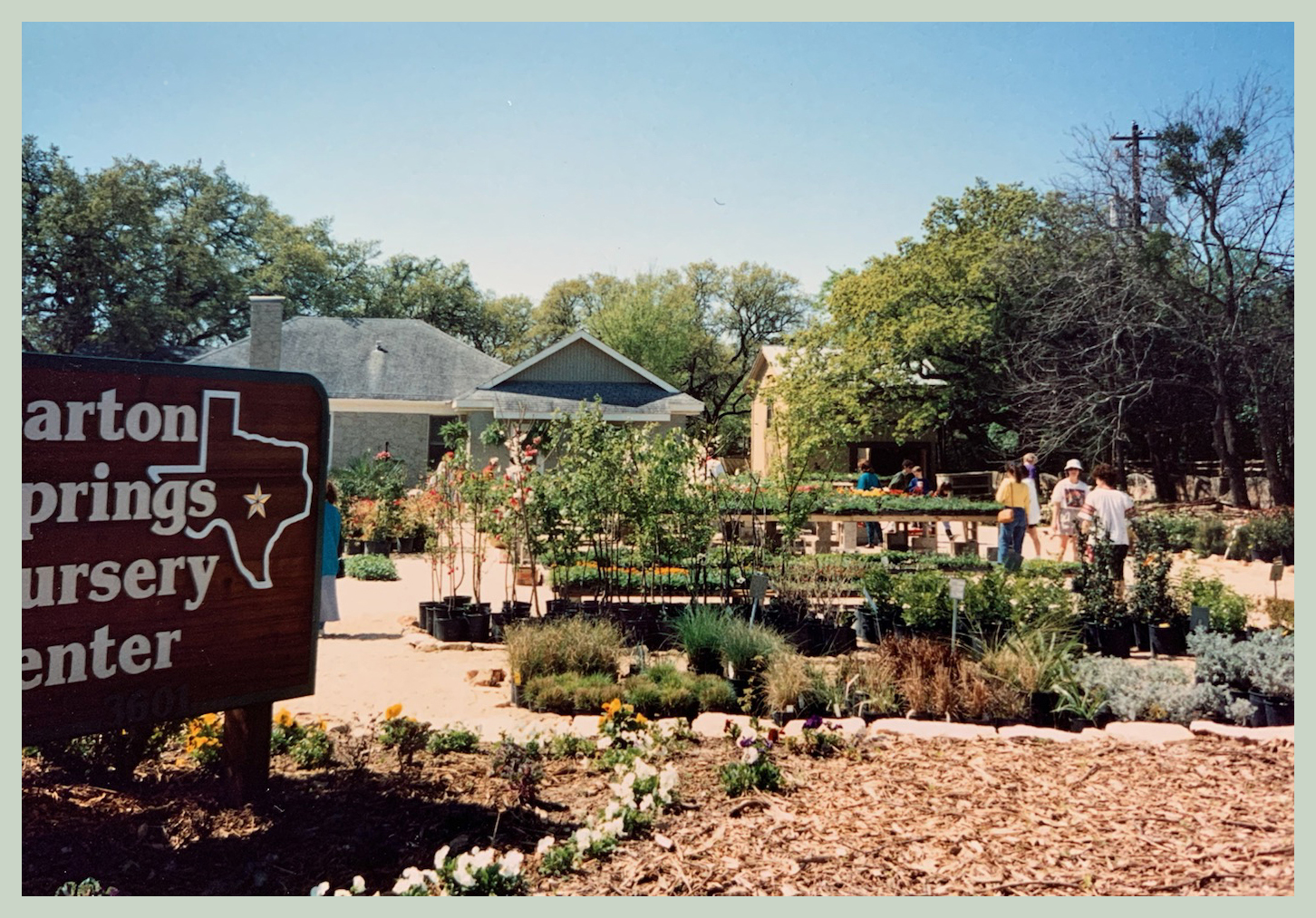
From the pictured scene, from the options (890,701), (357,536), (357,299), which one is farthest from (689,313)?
(890,701)

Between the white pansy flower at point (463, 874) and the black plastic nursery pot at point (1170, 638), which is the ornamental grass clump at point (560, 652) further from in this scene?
the black plastic nursery pot at point (1170, 638)

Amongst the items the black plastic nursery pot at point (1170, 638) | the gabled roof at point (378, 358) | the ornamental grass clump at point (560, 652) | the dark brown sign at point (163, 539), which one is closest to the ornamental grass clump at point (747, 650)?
the ornamental grass clump at point (560, 652)

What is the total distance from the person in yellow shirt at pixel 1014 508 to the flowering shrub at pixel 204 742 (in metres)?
9.75

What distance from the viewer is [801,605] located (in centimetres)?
775

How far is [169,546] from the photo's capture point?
132 inches

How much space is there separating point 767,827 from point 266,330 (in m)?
23.0

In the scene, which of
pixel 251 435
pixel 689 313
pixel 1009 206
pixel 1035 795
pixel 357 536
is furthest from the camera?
pixel 689 313

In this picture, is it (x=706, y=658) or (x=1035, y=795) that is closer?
(x=1035, y=795)

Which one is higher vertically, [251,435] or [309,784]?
[251,435]

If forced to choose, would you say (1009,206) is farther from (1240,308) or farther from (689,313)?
(1240,308)

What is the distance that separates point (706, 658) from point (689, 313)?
3590 centimetres

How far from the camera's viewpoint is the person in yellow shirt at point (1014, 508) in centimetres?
1201

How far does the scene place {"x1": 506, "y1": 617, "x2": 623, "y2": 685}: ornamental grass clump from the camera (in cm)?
598

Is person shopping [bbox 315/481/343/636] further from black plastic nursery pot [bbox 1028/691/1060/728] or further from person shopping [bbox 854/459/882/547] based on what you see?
person shopping [bbox 854/459/882/547]
